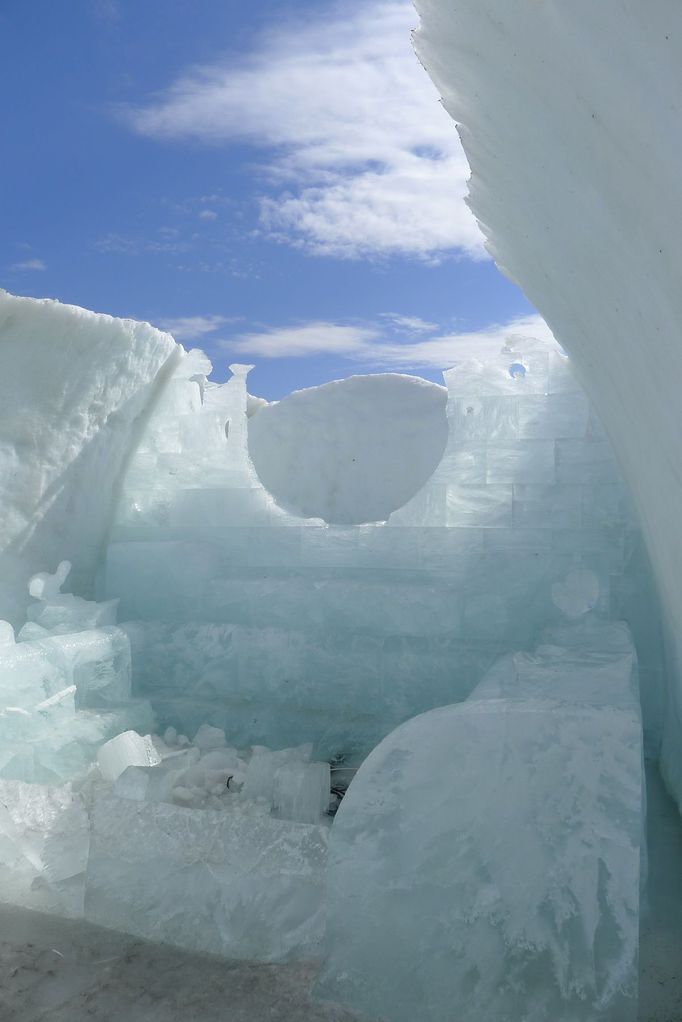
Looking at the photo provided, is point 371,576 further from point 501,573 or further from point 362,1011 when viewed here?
point 362,1011

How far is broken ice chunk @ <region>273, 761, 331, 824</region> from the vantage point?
307cm

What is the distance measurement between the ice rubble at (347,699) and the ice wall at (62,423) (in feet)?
0.48

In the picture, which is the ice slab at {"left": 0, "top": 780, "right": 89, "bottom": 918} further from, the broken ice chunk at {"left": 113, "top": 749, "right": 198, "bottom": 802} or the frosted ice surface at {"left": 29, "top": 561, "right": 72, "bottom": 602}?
the frosted ice surface at {"left": 29, "top": 561, "right": 72, "bottom": 602}

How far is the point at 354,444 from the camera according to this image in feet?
36.4

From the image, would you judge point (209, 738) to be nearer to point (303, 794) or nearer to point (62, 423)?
point (303, 794)

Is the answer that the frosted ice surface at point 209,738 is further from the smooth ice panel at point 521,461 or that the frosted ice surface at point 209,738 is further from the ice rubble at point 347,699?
the smooth ice panel at point 521,461

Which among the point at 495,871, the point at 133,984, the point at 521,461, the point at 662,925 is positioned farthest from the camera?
the point at 521,461

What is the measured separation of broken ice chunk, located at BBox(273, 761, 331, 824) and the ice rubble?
0.03 ft

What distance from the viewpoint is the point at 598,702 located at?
221cm

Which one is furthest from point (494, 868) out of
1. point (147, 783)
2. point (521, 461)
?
point (521, 461)

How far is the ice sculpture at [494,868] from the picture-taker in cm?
188

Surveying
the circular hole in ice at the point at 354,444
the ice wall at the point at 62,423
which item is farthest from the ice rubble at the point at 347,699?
the circular hole in ice at the point at 354,444

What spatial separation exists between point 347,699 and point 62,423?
2195 millimetres

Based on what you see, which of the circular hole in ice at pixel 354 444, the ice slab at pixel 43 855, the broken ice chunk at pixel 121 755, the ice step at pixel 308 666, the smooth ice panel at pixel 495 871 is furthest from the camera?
the circular hole in ice at pixel 354 444
